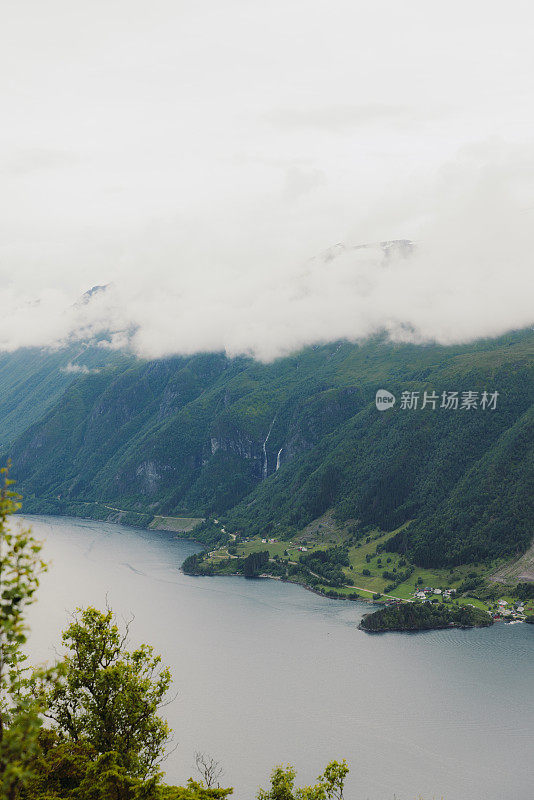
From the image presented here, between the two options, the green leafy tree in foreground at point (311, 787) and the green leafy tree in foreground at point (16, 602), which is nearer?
the green leafy tree in foreground at point (16, 602)

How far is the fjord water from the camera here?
10138 cm

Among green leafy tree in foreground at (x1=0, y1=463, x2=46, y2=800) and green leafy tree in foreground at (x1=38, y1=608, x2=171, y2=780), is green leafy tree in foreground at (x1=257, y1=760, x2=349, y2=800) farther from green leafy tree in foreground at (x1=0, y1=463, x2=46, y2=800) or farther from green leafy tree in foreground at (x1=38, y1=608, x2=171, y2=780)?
green leafy tree in foreground at (x1=0, y1=463, x2=46, y2=800)

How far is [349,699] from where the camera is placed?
129375mm

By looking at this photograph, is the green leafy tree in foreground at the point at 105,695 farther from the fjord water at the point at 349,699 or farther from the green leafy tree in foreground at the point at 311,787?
the fjord water at the point at 349,699

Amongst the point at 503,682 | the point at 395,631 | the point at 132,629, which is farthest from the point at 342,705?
the point at 132,629

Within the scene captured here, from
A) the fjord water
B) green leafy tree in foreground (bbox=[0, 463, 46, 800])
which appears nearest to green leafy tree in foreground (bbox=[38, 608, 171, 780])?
green leafy tree in foreground (bbox=[0, 463, 46, 800])

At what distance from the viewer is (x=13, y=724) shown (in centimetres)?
1973

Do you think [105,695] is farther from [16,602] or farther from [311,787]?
[16,602]

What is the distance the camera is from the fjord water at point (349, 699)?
333 ft

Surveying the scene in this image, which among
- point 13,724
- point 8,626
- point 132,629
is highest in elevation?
point 8,626

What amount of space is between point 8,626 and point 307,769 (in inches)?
3868

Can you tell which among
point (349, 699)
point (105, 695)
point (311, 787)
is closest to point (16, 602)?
point (105, 695)

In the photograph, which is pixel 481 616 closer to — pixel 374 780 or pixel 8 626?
pixel 374 780

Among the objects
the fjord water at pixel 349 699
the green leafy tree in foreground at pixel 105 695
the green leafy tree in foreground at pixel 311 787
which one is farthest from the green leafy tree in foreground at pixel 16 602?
the fjord water at pixel 349 699
